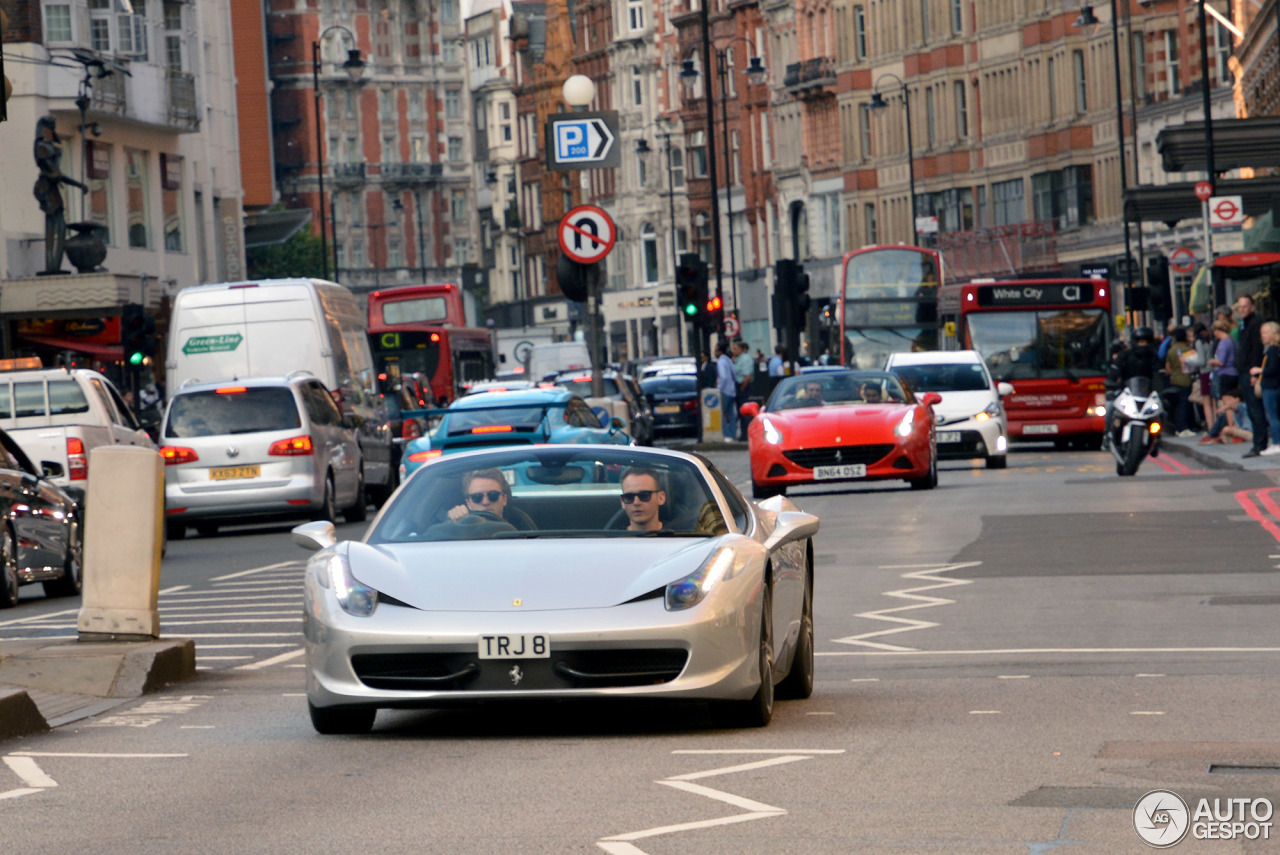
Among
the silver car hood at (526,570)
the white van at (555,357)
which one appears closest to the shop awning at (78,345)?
the white van at (555,357)

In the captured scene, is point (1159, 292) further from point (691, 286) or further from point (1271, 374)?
point (1271, 374)

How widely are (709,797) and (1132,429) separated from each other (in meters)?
23.3

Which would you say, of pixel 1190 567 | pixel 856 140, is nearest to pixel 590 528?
pixel 1190 567

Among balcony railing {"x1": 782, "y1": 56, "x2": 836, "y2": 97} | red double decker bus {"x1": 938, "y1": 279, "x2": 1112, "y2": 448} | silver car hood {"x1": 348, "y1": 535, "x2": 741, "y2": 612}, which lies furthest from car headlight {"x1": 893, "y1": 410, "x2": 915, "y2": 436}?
balcony railing {"x1": 782, "y1": 56, "x2": 836, "y2": 97}

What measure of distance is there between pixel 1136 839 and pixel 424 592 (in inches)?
137

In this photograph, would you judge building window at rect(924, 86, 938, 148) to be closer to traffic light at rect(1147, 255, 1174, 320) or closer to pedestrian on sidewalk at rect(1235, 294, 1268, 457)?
traffic light at rect(1147, 255, 1174, 320)

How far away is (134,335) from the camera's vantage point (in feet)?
146

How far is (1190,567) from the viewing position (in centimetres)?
1834

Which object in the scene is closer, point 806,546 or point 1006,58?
point 806,546

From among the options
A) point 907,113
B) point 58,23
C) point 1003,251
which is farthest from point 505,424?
point 907,113

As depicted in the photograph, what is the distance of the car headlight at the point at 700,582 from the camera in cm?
995

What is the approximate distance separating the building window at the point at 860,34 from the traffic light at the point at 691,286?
67.9 metres

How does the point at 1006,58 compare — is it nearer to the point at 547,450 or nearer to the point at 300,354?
the point at 300,354

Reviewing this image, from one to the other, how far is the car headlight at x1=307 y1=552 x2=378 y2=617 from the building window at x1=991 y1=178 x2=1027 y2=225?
289 ft
